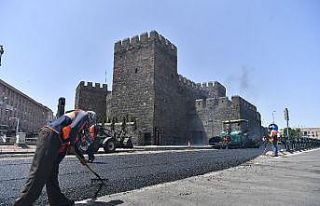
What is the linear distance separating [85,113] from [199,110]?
34244mm

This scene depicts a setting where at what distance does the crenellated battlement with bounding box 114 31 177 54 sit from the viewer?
31.6 metres

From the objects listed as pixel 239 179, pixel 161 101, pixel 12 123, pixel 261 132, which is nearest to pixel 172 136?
pixel 161 101

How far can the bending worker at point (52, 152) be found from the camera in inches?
126

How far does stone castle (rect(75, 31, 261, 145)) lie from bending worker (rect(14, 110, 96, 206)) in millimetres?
24138

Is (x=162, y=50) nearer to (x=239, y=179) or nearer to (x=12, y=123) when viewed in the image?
(x=239, y=179)

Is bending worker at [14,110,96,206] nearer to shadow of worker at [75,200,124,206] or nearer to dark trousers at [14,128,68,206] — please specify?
dark trousers at [14,128,68,206]

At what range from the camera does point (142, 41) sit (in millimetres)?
32188

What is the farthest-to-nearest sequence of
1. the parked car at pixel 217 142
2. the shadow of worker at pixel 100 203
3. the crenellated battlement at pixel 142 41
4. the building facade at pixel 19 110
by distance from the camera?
the building facade at pixel 19 110 → the crenellated battlement at pixel 142 41 → the parked car at pixel 217 142 → the shadow of worker at pixel 100 203

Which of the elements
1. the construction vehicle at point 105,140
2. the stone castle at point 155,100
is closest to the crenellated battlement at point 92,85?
the stone castle at point 155,100

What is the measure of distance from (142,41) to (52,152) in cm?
2963

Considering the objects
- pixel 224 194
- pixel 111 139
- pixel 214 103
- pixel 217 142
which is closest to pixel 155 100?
pixel 217 142

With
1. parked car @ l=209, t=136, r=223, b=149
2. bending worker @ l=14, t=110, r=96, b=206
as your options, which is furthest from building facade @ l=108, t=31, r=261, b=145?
bending worker @ l=14, t=110, r=96, b=206

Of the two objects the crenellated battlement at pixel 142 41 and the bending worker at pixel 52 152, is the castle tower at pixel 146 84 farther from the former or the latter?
the bending worker at pixel 52 152

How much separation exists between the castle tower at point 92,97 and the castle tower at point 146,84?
345cm
